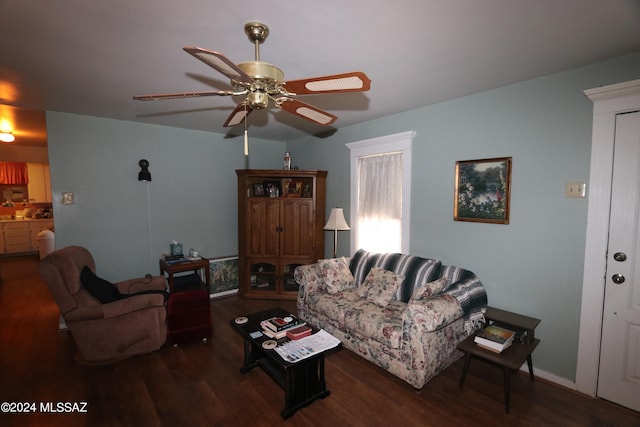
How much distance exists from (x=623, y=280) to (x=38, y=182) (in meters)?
10.9

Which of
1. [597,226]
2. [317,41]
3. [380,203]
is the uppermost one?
[317,41]

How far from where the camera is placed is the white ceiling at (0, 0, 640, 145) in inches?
59.7

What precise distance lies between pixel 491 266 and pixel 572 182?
3.17 ft

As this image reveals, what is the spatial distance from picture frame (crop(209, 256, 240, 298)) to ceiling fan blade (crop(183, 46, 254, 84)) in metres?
3.64

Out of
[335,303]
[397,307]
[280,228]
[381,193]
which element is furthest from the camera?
[280,228]

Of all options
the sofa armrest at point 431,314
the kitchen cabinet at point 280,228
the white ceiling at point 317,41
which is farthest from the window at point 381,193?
the sofa armrest at point 431,314

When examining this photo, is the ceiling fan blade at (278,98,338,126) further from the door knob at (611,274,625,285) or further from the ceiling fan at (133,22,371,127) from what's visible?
the door knob at (611,274,625,285)

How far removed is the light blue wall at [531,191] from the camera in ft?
7.43

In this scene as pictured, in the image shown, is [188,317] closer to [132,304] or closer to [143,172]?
[132,304]

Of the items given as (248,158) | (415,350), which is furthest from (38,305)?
(415,350)

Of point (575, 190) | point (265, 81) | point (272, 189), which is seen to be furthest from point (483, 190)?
point (272, 189)

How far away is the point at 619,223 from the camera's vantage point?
211cm

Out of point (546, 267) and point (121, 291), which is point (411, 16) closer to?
point (546, 267)

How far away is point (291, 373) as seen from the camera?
2.09 metres
